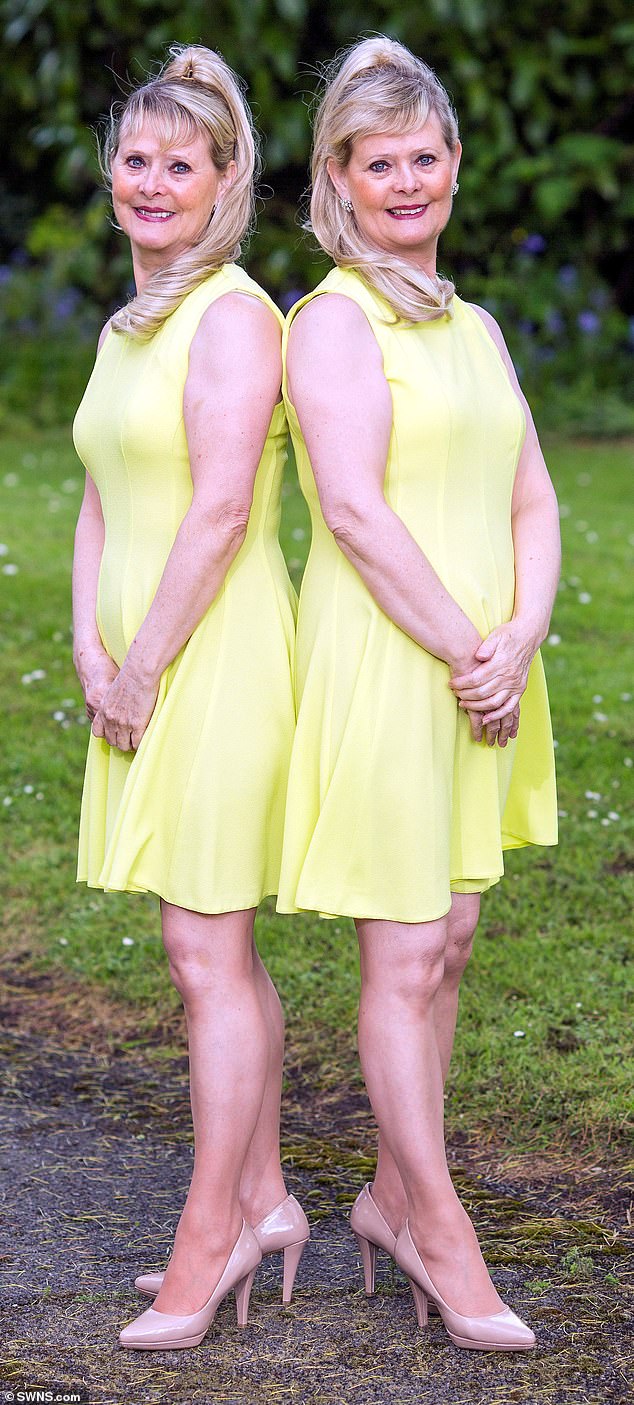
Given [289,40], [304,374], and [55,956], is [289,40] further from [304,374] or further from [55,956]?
[304,374]

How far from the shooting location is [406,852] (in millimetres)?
2555

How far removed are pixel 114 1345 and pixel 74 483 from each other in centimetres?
730

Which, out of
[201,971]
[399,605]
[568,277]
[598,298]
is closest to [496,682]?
[399,605]

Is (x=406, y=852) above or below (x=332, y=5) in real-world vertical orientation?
below

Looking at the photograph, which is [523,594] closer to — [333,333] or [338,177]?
[333,333]

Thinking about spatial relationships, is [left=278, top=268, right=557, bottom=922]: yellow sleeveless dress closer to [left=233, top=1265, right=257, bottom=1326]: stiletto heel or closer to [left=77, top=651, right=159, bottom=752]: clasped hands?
[left=77, top=651, right=159, bottom=752]: clasped hands

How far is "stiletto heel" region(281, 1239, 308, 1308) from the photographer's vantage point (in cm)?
282

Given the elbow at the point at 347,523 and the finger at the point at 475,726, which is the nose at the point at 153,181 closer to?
the elbow at the point at 347,523

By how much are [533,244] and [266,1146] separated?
34.6ft

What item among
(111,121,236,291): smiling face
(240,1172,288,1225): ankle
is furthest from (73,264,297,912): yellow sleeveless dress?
(240,1172,288,1225): ankle

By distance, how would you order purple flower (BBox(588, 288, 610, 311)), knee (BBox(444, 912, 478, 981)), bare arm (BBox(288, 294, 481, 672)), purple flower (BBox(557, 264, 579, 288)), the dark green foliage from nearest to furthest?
bare arm (BBox(288, 294, 481, 672))
knee (BBox(444, 912, 478, 981))
the dark green foliage
purple flower (BBox(557, 264, 579, 288))
purple flower (BBox(588, 288, 610, 311))

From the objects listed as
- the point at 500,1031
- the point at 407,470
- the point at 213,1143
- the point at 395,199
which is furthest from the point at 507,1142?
the point at 395,199

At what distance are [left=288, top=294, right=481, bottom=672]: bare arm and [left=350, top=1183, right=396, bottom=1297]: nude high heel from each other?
3.45ft

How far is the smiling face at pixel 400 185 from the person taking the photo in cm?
256
